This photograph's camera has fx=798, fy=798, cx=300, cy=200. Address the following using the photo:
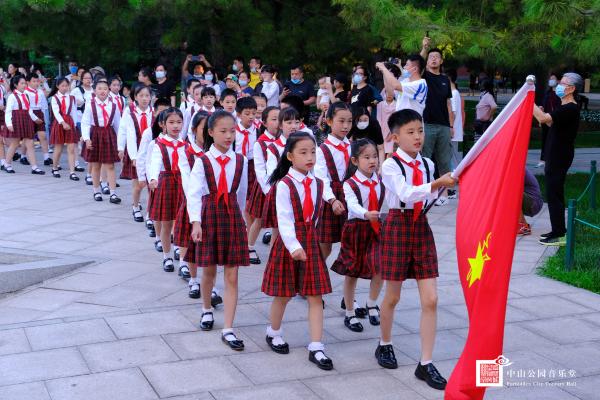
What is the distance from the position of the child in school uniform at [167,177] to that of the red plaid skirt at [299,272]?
7.97ft

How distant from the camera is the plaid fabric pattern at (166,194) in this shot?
754 centimetres

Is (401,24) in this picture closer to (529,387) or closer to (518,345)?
(518,345)

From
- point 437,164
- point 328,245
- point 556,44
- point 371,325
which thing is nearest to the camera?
point 371,325

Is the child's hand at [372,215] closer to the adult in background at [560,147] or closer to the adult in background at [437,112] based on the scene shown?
the adult in background at [560,147]

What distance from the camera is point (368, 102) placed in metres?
10.9

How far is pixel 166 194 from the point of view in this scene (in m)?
7.56

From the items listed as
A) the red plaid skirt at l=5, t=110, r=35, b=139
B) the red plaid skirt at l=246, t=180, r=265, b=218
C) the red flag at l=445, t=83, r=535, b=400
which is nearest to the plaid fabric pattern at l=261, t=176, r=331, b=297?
the red flag at l=445, t=83, r=535, b=400

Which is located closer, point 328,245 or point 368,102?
point 328,245

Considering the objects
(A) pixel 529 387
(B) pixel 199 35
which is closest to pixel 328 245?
(A) pixel 529 387

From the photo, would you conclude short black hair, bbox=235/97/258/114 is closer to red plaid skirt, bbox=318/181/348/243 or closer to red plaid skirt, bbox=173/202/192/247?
red plaid skirt, bbox=173/202/192/247

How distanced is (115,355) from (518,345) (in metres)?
2.76

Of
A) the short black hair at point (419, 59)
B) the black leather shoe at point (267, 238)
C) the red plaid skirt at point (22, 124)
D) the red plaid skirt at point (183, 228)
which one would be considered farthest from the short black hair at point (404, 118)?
the red plaid skirt at point (22, 124)

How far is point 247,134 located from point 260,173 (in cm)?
92

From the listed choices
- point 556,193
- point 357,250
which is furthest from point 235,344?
point 556,193
